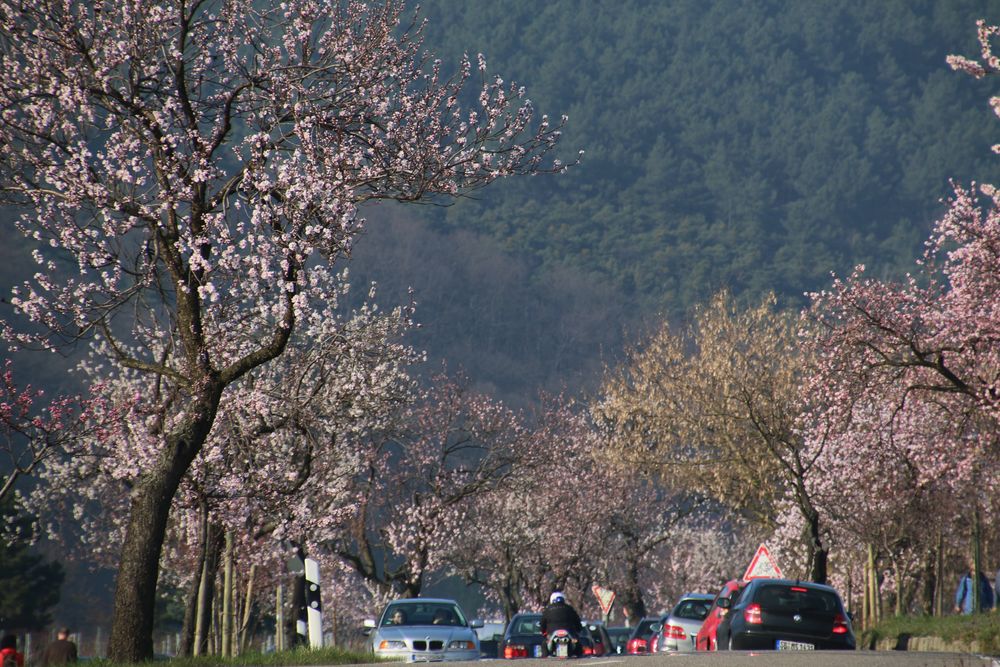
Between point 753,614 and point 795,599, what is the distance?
0.69 m

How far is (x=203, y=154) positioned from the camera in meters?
16.5

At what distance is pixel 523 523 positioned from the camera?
57656 mm

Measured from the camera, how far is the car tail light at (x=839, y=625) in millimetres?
20734

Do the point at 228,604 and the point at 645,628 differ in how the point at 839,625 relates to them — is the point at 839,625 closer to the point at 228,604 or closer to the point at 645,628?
the point at 228,604

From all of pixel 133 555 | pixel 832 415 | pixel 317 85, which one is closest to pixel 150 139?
pixel 317 85

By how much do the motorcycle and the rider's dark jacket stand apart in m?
0.23

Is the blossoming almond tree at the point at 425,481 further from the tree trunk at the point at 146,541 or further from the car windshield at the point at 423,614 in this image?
the tree trunk at the point at 146,541

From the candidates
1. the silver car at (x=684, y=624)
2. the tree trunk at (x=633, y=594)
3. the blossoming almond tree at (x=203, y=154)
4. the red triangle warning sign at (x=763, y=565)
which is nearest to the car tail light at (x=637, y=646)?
the silver car at (x=684, y=624)

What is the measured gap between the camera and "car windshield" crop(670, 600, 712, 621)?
27.6 meters

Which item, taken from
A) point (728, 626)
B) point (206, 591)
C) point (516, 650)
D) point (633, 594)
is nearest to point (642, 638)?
point (516, 650)

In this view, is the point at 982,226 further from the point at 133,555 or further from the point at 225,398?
the point at 133,555

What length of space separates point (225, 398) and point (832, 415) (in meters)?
11.7

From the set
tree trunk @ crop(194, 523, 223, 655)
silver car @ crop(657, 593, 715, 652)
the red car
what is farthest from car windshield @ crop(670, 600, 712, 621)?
tree trunk @ crop(194, 523, 223, 655)

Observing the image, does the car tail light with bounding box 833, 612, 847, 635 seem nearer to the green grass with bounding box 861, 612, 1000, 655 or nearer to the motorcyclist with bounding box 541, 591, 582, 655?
the green grass with bounding box 861, 612, 1000, 655
